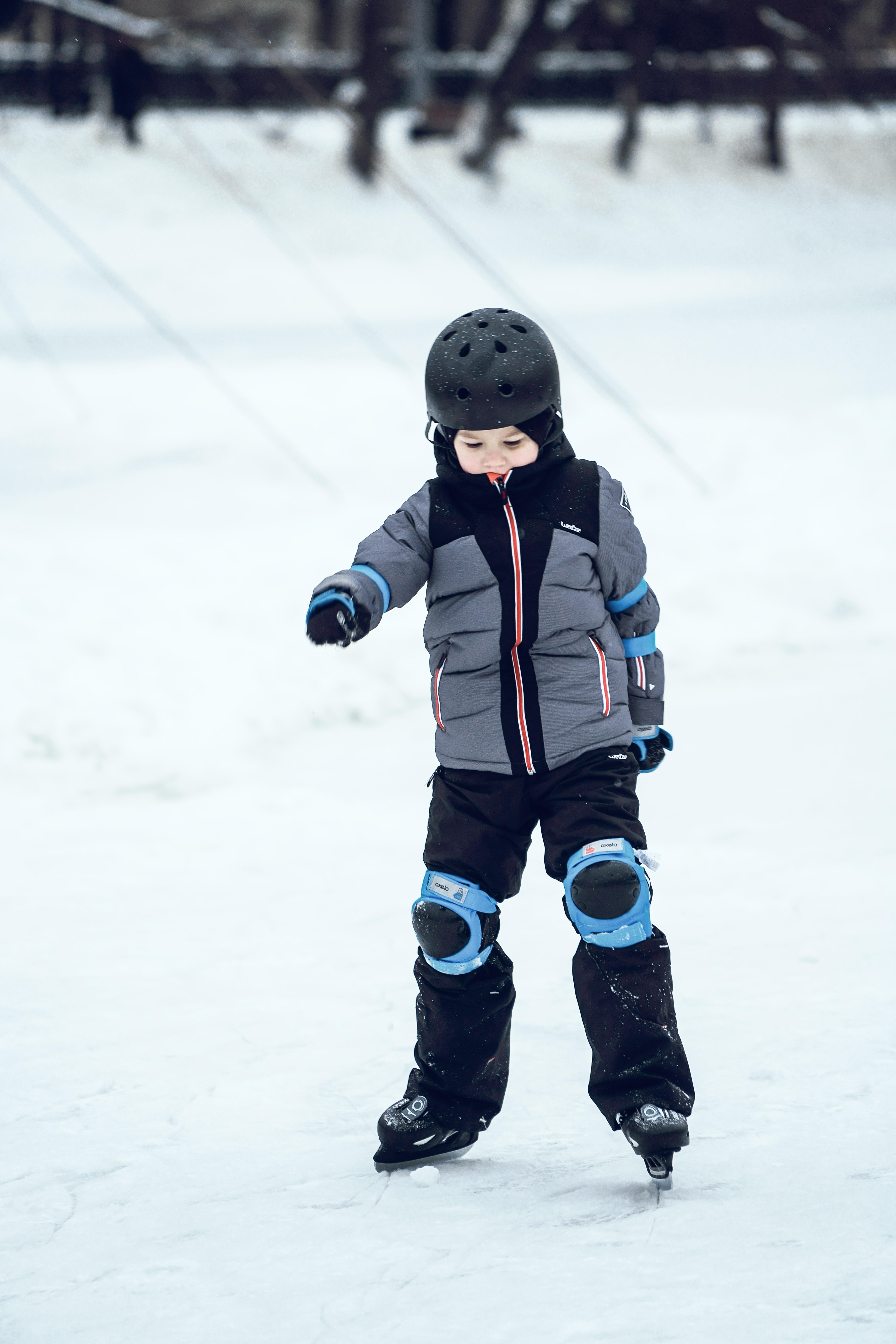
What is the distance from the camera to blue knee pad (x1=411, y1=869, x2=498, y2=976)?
2.19 m

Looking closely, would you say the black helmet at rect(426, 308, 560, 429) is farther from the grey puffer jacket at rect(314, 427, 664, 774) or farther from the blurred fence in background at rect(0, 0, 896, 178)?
the blurred fence in background at rect(0, 0, 896, 178)

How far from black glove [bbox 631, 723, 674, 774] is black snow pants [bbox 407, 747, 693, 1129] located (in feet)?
0.13

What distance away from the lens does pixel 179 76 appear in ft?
54.2

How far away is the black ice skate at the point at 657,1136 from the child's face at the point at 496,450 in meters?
1.03

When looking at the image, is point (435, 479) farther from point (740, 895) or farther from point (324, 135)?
point (324, 135)

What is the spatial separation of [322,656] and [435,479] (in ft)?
8.87

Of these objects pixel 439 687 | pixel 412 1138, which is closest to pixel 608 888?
pixel 439 687

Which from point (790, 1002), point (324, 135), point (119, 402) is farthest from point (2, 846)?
point (324, 135)

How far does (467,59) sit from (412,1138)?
17.9 metres

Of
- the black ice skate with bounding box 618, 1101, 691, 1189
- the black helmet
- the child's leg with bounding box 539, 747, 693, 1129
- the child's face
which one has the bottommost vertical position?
the black ice skate with bounding box 618, 1101, 691, 1189

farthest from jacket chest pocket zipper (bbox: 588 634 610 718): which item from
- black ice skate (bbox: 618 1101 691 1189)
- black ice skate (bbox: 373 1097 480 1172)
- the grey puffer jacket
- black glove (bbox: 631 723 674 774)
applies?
black ice skate (bbox: 373 1097 480 1172)

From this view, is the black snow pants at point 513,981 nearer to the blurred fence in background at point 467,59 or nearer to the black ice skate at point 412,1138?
the black ice skate at point 412,1138

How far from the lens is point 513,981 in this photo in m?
2.36

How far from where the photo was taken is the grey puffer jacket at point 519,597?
218cm
